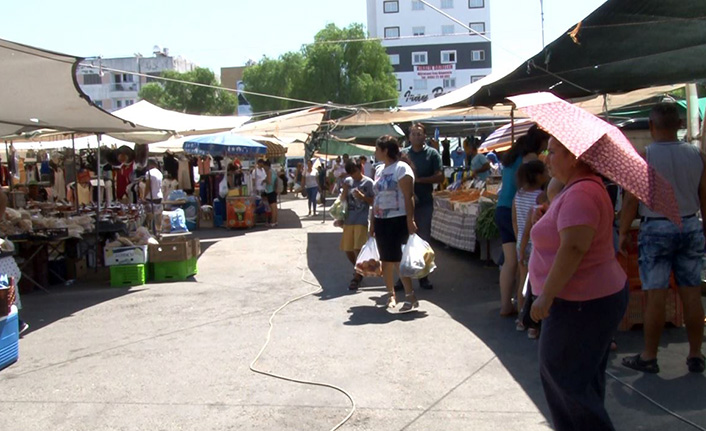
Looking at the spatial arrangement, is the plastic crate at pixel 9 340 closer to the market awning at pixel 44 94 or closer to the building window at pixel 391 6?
the market awning at pixel 44 94

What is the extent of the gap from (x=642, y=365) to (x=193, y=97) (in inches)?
2624

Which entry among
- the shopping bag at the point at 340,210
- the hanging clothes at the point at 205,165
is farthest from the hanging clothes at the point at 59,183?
the shopping bag at the point at 340,210

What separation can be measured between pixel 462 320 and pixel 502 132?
6703 mm

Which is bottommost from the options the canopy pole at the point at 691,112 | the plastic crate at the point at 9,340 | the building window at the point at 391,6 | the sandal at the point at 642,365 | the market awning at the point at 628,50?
the sandal at the point at 642,365

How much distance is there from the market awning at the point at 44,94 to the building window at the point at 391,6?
7250 cm

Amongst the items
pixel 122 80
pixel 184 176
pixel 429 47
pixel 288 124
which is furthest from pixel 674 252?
pixel 122 80

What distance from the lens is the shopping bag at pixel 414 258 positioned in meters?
7.04

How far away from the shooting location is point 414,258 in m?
7.06

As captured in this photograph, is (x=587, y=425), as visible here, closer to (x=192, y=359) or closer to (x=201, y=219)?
(x=192, y=359)

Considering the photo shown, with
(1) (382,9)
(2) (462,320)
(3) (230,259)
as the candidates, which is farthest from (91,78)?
(2) (462,320)

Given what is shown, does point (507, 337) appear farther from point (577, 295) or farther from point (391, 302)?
point (577, 295)

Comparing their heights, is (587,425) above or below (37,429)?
above

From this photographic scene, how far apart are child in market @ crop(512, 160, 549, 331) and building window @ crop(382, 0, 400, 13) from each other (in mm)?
76832

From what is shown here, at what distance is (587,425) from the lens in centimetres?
321
